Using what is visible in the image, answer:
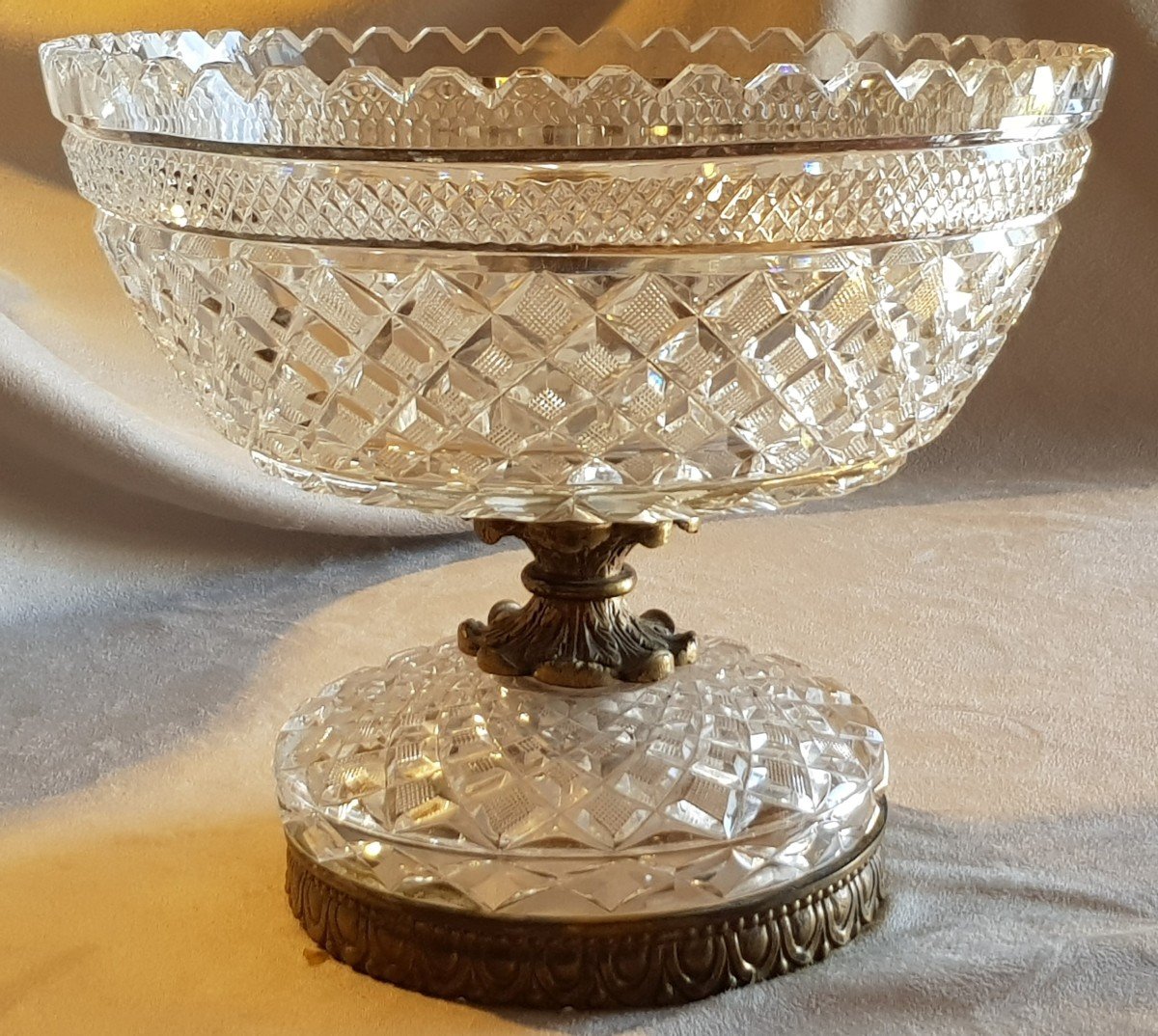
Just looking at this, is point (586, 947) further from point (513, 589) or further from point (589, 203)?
point (513, 589)

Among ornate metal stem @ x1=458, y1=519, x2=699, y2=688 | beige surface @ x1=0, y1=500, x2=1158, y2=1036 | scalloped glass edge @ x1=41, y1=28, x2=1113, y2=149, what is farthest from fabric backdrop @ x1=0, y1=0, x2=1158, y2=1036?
scalloped glass edge @ x1=41, y1=28, x2=1113, y2=149

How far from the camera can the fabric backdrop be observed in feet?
2.21

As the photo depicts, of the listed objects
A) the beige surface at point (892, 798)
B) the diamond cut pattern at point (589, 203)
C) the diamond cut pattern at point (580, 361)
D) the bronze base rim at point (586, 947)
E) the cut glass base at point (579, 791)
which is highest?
the diamond cut pattern at point (589, 203)

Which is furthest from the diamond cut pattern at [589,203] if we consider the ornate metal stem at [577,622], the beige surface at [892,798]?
the beige surface at [892,798]

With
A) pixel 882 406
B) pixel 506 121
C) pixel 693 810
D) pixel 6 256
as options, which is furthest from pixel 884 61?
pixel 6 256

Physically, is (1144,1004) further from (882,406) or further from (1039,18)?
(1039,18)

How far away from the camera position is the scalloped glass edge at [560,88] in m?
0.61

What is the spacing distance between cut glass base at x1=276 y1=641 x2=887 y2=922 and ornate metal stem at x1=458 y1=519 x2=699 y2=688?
0.01 m

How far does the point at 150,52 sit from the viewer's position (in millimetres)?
804

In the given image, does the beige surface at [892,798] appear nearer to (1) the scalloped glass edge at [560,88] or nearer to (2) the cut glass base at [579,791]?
(2) the cut glass base at [579,791]

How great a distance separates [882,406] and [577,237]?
5.9 inches

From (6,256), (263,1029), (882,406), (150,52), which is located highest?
(150,52)

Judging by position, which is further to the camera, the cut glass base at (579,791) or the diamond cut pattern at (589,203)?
the cut glass base at (579,791)

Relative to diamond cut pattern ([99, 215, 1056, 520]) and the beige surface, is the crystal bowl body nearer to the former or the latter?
diamond cut pattern ([99, 215, 1056, 520])
